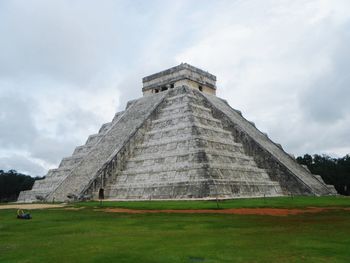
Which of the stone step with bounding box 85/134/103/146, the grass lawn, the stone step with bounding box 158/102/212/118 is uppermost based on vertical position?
the stone step with bounding box 158/102/212/118

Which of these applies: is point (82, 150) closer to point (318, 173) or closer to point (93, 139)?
point (93, 139)

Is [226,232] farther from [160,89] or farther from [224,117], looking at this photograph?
[160,89]

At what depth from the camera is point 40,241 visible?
452 inches

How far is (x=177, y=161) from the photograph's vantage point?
29.8m

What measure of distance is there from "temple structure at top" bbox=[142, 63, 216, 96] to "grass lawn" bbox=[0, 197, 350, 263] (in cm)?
2534

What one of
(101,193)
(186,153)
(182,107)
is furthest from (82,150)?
(186,153)

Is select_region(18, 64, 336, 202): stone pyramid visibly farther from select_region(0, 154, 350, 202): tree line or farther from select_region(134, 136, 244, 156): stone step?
select_region(0, 154, 350, 202): tree line

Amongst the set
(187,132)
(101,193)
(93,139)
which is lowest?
(101,193)

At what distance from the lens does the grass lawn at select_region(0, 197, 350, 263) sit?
29.2 ft

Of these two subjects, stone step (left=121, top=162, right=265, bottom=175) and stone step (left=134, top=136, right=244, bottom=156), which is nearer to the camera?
stone step (left=121, top=162, right=265, bottom=175)

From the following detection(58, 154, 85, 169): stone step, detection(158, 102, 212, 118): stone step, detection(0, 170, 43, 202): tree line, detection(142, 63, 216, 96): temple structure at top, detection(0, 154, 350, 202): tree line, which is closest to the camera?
detection(158, 102, 212, 118): stone step

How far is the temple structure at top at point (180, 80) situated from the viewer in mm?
40781

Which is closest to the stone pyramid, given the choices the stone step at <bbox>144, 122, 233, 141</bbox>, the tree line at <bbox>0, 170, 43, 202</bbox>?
the stone step at <bbox>144, 122, 233, 141</bbox>

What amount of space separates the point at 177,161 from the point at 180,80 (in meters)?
13.2
